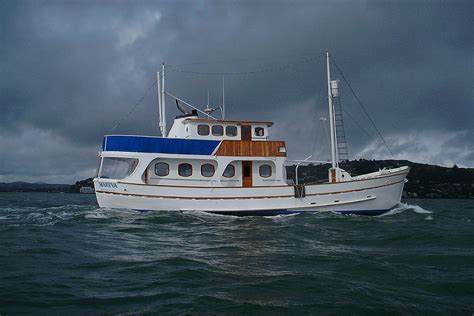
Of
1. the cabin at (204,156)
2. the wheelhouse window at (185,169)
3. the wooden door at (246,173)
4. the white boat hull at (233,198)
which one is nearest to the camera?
the white boat hull at (233,198)

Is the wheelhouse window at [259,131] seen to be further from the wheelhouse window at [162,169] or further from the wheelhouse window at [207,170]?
the wheelhouse window at [162,169]

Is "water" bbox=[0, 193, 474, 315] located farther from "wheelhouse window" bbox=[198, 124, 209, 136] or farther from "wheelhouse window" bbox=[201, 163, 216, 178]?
"wheelhouse window" bbox=[198, 124, 209, 136]

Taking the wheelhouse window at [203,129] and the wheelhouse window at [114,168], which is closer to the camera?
the wheelhouse window at [114,168]

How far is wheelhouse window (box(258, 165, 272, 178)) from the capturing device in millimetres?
20094

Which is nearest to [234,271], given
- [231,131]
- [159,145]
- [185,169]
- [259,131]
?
[159,145]

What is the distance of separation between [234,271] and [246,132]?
1343 centimetres

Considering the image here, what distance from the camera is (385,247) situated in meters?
10.3

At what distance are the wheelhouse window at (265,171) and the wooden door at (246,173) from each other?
59cm

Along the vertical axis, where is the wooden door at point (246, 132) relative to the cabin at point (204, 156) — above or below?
above

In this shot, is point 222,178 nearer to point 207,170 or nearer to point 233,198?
point 207,170

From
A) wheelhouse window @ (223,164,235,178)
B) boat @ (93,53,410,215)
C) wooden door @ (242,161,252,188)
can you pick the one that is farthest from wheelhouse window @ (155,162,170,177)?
wooden door @ (242,161,252,188)

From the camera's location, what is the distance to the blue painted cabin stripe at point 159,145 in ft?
61.0

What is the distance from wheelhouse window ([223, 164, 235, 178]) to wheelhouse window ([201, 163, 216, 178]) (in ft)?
1.99

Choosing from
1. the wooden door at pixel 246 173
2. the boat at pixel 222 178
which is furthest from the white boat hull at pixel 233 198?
the wooden door at pixel 246 173
